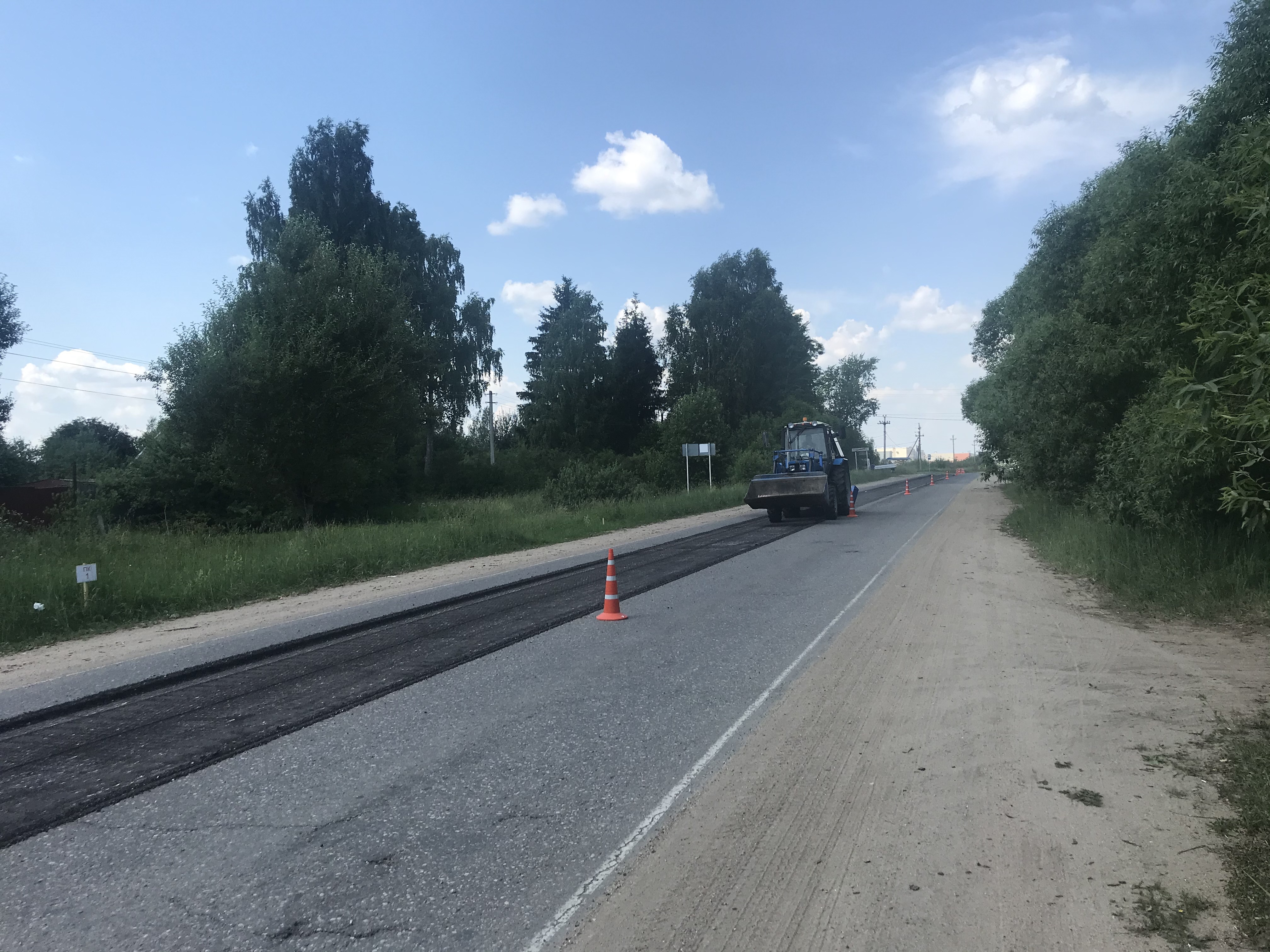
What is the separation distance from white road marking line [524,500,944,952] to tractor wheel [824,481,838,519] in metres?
16.3

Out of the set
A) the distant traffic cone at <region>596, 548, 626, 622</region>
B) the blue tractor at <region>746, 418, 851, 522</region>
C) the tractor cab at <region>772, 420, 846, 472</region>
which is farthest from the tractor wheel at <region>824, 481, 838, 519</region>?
the distant traffic cone at <region>596, 548, 626, 622</region>

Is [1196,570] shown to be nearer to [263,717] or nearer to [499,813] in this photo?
[499,813]

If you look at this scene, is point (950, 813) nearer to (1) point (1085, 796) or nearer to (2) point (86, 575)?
(1) point (1085, 796)

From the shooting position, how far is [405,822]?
4.38 m

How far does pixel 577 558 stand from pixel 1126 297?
1064 cm

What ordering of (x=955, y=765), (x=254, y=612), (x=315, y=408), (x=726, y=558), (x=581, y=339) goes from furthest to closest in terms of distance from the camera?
(x=581, y=339), (x=315, y=408), (x=726, y=558), (x=254, y=612), (x=955, y=765)

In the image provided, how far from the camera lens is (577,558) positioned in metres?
17.2

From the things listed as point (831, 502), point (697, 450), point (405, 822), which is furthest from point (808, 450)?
point (405, 822)

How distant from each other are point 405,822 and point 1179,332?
1006 centimetres

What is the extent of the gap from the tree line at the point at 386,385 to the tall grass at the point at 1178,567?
15612mm

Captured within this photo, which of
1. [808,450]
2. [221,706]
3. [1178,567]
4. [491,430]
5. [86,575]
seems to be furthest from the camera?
[491,430]

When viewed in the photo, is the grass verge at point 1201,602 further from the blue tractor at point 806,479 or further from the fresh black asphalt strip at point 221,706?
the fresh black asphalt strip at point 221,706

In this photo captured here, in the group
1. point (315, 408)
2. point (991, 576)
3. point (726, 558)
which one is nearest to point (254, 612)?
point (726, 558)

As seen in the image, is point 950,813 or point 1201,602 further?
point 1201,602
